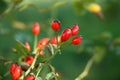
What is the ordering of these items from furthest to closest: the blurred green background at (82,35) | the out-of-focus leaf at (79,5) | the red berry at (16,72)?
the blurred green background at (82,35), the out-of-focus leaf at (79,5), the red berry at (16,72)

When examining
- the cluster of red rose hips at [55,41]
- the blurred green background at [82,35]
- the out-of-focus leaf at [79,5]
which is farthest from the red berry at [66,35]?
the out-of-focus leaf at [79,5]

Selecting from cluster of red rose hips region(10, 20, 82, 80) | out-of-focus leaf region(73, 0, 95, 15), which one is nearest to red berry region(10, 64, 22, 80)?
cluster of red rose hips region(10, 20, 82, 80)

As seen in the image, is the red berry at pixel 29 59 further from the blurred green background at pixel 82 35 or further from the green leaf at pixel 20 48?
the blurred green background at pixel 82 35

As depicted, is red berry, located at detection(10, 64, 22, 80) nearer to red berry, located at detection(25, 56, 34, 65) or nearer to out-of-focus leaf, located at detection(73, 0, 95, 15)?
red berry, located at detection(25, 56, 34, 65)

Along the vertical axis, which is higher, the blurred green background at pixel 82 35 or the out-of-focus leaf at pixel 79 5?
the out-of-focus leaf at pixel 79 5

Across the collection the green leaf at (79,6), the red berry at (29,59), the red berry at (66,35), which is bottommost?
the green leaf at (79,6)

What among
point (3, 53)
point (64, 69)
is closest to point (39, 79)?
point (3, 53)

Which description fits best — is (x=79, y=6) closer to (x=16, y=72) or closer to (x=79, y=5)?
(x=79, y=5)

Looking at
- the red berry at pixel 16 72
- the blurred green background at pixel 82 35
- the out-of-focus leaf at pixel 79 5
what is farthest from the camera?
the blurred green background at pixel 82 35

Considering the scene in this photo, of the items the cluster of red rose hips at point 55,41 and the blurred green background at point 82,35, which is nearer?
Result: the cluster of red rose hips at point 55,41
